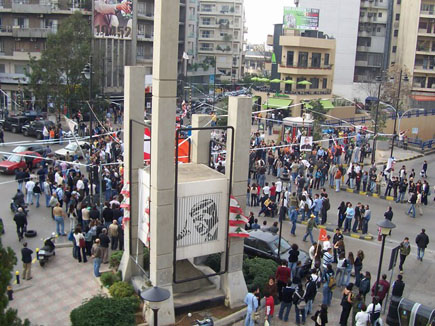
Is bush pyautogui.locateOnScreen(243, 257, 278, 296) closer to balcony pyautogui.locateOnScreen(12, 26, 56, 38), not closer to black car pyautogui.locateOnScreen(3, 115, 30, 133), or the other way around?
black car pyautogui.locateOnScreen(3, 115, 30, 133)

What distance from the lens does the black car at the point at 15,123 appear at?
40750 millimetres

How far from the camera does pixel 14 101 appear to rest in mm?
48375

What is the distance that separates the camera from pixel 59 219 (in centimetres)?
1961

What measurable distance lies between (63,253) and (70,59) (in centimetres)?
2536

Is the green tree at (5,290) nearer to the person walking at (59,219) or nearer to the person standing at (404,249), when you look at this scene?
the person walking at (59,219)

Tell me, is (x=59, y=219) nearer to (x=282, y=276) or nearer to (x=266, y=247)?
(x=266, y=247)

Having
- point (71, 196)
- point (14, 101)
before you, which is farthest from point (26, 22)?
point (71, 196)

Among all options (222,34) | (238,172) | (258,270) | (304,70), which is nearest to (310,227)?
(258,270)

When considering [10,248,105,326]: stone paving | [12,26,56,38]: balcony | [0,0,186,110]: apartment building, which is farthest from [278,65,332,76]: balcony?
[10,248,105,326]: stone paving

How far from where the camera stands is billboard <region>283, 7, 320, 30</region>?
6075cm

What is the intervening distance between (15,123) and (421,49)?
47567mm

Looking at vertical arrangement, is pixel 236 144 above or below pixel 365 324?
above

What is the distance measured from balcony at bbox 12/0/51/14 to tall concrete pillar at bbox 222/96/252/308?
41.5m

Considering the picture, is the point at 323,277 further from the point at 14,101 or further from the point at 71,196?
the point at 14,101
